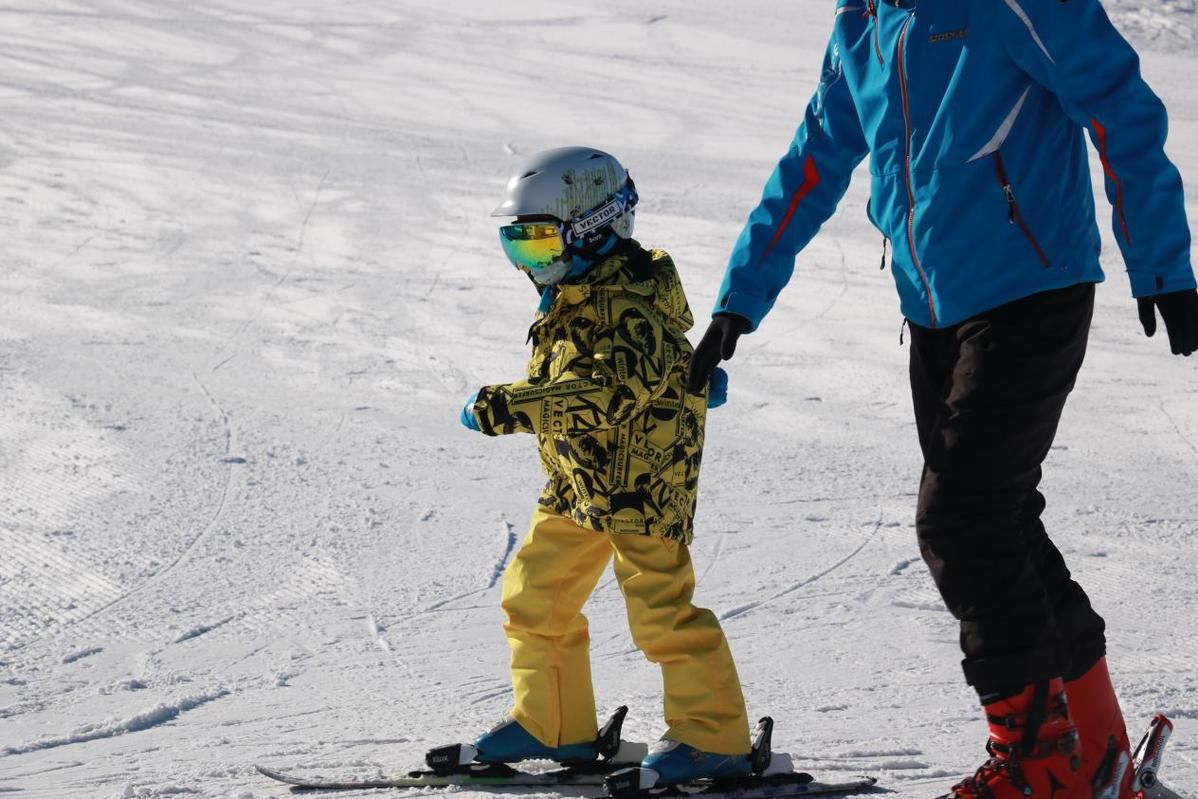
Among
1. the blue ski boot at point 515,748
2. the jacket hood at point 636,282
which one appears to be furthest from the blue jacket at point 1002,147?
the blue ski boot at point 515,748

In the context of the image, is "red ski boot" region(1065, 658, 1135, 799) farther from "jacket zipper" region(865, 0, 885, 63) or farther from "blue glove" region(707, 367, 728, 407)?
"jacket zipper" region(865, 0, 885, 63)

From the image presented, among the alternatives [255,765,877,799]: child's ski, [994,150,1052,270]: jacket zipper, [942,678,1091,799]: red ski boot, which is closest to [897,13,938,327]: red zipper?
[994,150,1052,270]: jacket zipper

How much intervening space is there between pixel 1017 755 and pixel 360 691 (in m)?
1.84

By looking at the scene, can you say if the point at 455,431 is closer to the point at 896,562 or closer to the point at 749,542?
the point at 749,542

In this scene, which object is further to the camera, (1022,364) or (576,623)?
(576,623)

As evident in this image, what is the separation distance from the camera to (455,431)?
604 cm

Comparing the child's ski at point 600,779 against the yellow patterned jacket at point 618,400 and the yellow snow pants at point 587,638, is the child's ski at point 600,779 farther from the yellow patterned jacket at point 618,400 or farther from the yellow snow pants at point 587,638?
the yellow patterned jacket at point 618,400

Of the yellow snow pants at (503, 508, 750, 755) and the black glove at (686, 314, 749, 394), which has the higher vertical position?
the black glove at (686, 314, 749, 394)

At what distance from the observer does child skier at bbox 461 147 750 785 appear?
9.59ft

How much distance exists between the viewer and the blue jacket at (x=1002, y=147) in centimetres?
235

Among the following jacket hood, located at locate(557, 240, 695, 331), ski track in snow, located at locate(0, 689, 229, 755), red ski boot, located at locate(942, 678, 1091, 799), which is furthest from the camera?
ski track in snow, located at locate(0, 689, 229, 755)

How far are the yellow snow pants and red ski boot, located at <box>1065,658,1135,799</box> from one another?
27.5 inches

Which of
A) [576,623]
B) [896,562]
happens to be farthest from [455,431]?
[576,623]

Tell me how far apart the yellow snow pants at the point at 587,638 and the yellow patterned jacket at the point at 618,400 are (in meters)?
0.07
